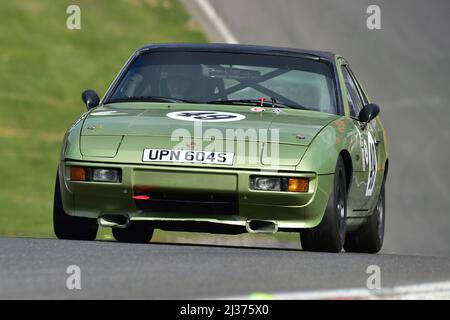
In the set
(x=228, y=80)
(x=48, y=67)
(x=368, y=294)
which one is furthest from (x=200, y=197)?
(x=48, y=67)

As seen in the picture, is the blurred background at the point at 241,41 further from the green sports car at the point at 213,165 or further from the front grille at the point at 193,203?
the front grille at the point at 193,203

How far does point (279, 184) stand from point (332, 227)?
50cm

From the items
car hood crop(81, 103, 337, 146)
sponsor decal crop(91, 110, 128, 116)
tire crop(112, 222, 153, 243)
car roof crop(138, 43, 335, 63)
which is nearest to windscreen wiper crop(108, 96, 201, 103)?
car hood crop(81, 103, 337, 146)

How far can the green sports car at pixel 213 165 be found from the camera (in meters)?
8.70

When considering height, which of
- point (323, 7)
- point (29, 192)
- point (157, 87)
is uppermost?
point (323, 7)

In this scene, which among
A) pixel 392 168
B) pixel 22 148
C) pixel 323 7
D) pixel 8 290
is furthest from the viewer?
pixel 323 7

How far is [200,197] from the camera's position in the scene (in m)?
8.69

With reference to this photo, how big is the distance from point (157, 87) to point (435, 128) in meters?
12.9

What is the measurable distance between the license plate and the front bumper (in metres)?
0.05

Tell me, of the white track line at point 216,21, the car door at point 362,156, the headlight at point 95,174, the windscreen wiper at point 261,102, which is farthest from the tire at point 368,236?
the white track line at point 216,21

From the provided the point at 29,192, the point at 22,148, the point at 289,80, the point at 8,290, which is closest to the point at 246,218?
the point at 289,80

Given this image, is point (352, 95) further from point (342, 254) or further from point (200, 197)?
point (200, 197)

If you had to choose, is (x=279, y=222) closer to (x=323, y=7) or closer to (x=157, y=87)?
(x=157, y=87)

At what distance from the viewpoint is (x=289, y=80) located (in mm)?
10133
